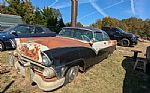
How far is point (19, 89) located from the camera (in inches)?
221

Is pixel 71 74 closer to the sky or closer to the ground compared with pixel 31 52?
closer to the ground

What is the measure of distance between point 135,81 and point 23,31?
20.4ft

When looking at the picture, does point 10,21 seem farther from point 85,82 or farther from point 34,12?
point 34,12

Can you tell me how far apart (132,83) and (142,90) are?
0.57 m

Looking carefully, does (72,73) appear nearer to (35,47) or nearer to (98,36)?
(35,47)

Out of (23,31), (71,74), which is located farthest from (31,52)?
(23,31)

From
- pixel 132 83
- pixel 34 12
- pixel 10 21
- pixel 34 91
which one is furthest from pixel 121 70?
pixel 34 12

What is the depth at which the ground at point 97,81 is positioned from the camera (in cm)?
580

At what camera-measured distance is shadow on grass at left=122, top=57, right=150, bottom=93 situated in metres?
6.32

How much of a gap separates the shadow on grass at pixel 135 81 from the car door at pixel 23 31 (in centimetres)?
510

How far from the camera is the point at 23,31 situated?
10.5 metres

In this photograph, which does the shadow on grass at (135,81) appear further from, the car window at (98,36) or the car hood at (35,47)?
the car hood at (35,47)

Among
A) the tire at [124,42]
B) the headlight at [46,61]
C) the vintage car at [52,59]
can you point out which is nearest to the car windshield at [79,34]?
the vintage car at [52,59]

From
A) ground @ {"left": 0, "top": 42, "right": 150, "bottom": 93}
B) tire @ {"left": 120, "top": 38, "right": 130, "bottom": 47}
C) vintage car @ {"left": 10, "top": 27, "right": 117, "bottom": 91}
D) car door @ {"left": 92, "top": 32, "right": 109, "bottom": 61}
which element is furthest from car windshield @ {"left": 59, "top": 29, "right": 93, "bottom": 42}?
tire @ {"left": 120, "top": 38, "right": 130, "bottom": 47}
